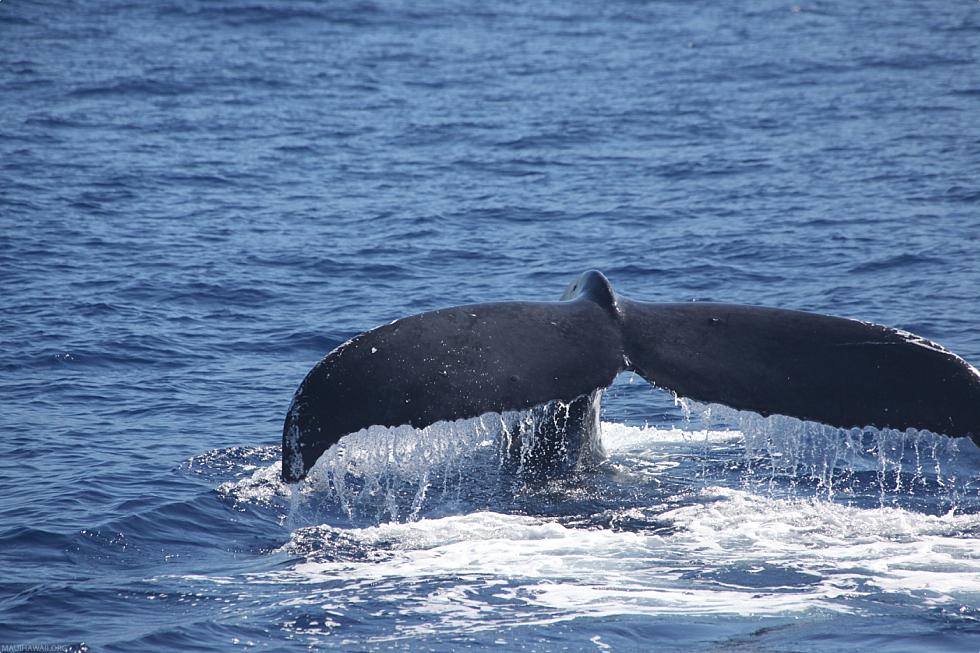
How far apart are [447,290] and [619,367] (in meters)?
7.27

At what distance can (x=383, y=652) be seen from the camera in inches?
222

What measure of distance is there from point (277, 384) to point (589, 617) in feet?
17.6

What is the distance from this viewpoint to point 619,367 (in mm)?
6512

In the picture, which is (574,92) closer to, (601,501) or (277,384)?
(277,384)

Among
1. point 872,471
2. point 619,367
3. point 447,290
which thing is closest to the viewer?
point 619,367

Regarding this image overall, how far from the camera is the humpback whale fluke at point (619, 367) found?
20.0 feet

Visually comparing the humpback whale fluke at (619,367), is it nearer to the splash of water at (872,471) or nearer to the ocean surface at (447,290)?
the ocean surface at (447,290)

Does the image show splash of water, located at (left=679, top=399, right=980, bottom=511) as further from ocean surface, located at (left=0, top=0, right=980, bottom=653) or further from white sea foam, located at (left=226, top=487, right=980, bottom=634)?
white sea foam, located at (left=226, top=487, right=980, bottom=634)

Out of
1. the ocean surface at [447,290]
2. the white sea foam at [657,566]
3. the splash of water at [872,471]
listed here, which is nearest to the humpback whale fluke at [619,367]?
the ocean surface at [447,290]

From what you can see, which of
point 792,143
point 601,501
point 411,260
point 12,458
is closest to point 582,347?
point 601,501

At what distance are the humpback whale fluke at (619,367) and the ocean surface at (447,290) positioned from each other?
10.0 inches

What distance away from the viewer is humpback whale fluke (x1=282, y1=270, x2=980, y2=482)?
6086 millimetres

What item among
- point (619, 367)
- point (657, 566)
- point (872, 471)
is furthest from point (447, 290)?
point (657, 566)

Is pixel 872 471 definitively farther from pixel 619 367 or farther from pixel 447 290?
pixel 447 290
